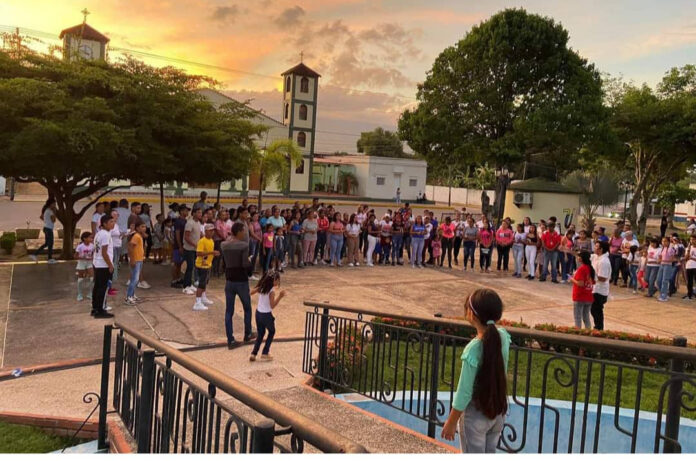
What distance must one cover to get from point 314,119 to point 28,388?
170ft

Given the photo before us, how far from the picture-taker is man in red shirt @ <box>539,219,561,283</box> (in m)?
17.1

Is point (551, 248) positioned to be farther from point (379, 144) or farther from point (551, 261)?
point (379, 144)

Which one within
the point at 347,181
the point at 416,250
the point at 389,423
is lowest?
the point at 389,423

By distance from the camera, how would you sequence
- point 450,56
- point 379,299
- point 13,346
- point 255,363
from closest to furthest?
point 255,363 → point 13,346 → point 379,299 → point 450,56

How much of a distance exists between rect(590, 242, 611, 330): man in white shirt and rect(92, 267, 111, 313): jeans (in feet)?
29.3

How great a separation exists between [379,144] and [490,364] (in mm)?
96757

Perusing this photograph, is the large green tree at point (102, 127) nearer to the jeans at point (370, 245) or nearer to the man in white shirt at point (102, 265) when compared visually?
the man in white shirt at point (102, 265)

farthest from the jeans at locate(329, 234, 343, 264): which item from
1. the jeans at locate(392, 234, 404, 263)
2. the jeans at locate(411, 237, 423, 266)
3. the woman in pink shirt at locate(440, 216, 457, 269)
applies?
the woman in pink shirt at locate(440, 216, 457, 269)

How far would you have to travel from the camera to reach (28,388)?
681 centimetres

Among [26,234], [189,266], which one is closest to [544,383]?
[189,266]

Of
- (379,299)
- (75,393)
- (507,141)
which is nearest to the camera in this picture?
(75,393)

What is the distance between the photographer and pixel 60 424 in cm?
568
